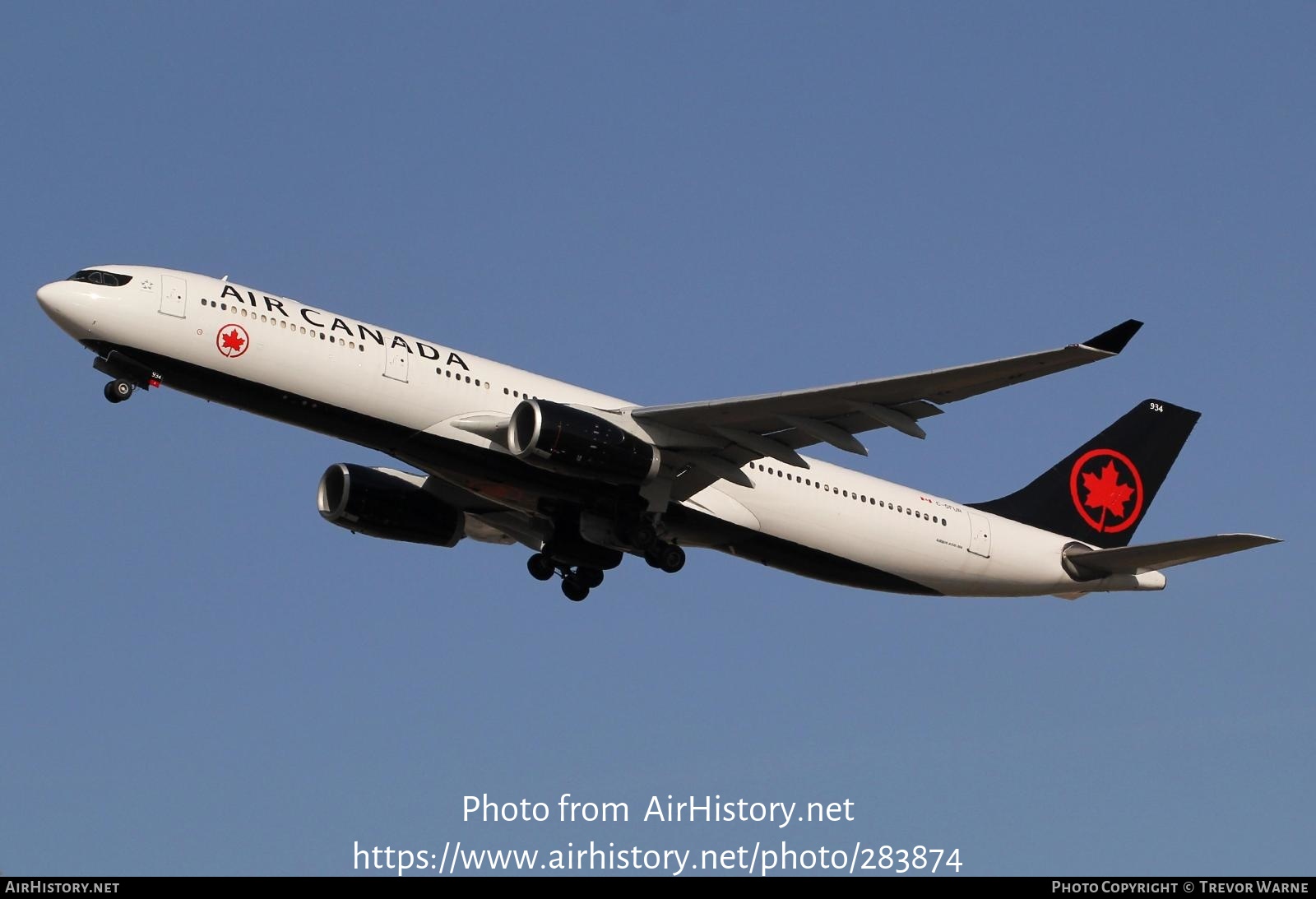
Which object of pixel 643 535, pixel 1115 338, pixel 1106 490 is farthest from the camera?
pixel 1106 490

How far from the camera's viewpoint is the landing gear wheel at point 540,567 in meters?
42.0

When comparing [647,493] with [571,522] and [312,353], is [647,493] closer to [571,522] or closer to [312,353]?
[571,522]

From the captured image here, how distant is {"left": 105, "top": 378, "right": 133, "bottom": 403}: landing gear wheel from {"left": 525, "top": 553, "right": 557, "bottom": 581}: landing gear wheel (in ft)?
34.6

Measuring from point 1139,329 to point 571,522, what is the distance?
14.3 meters

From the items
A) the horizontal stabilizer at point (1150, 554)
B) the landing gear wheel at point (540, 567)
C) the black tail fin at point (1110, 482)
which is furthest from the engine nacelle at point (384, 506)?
the horizontal stabilizer at point (1150, 554)

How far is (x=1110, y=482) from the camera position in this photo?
150ft

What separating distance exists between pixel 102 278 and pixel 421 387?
21.5 feet

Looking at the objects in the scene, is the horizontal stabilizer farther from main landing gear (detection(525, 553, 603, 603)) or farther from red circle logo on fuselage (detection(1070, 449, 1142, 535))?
main landing gear (detection(525, 553, 603, 603))

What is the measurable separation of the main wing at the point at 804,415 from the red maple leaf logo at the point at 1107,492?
1046 centimetres

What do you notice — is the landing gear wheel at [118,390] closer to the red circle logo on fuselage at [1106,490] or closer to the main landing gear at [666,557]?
the main landing gear at [666,557]

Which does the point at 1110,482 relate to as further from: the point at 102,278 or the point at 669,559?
the point at 102,278

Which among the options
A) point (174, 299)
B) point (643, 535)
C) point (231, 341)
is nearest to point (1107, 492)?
point (643, 535)

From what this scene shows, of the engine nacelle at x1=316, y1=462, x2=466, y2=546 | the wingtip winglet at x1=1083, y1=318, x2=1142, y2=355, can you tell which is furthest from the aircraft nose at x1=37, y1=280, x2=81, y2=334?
the wingtip winglet at x1=1083, y1=318, x2=1142, y2=355

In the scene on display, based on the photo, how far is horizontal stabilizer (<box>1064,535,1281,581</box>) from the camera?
37.7 m
